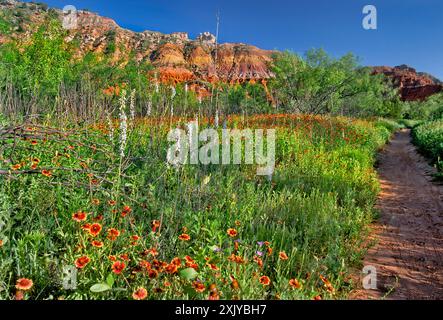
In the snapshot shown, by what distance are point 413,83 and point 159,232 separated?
535ft

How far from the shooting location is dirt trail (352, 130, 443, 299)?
3045 mm

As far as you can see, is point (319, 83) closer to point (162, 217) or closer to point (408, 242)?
point (408, 242)

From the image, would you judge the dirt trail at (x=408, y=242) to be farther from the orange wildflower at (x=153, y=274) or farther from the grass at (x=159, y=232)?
the orange wildflower at (x=153, y=274)

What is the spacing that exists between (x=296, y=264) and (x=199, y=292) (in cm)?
144

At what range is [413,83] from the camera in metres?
140

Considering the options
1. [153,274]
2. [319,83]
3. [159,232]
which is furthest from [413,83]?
[153,274]

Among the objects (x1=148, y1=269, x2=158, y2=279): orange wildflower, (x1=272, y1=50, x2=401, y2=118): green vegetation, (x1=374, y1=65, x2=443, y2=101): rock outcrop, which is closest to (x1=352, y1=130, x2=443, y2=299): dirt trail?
(x1=148, y1=269, x2=158, y2=279): orange wildflower

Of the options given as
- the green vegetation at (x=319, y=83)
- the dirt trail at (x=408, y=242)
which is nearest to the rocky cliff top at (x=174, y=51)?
the green vegetation at (x=319, y=83)

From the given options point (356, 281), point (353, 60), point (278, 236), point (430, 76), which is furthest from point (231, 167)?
point (430, 76)

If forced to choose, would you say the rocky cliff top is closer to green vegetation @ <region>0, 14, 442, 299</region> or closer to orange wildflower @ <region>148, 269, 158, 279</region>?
green vegetation @ <region>0, 14, 442, 299</region>

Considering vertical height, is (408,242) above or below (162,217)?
below

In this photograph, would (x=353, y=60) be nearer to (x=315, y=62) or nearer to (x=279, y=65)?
(x=315, y=62)

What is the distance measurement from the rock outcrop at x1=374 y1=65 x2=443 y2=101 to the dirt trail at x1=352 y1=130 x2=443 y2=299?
417 feet
